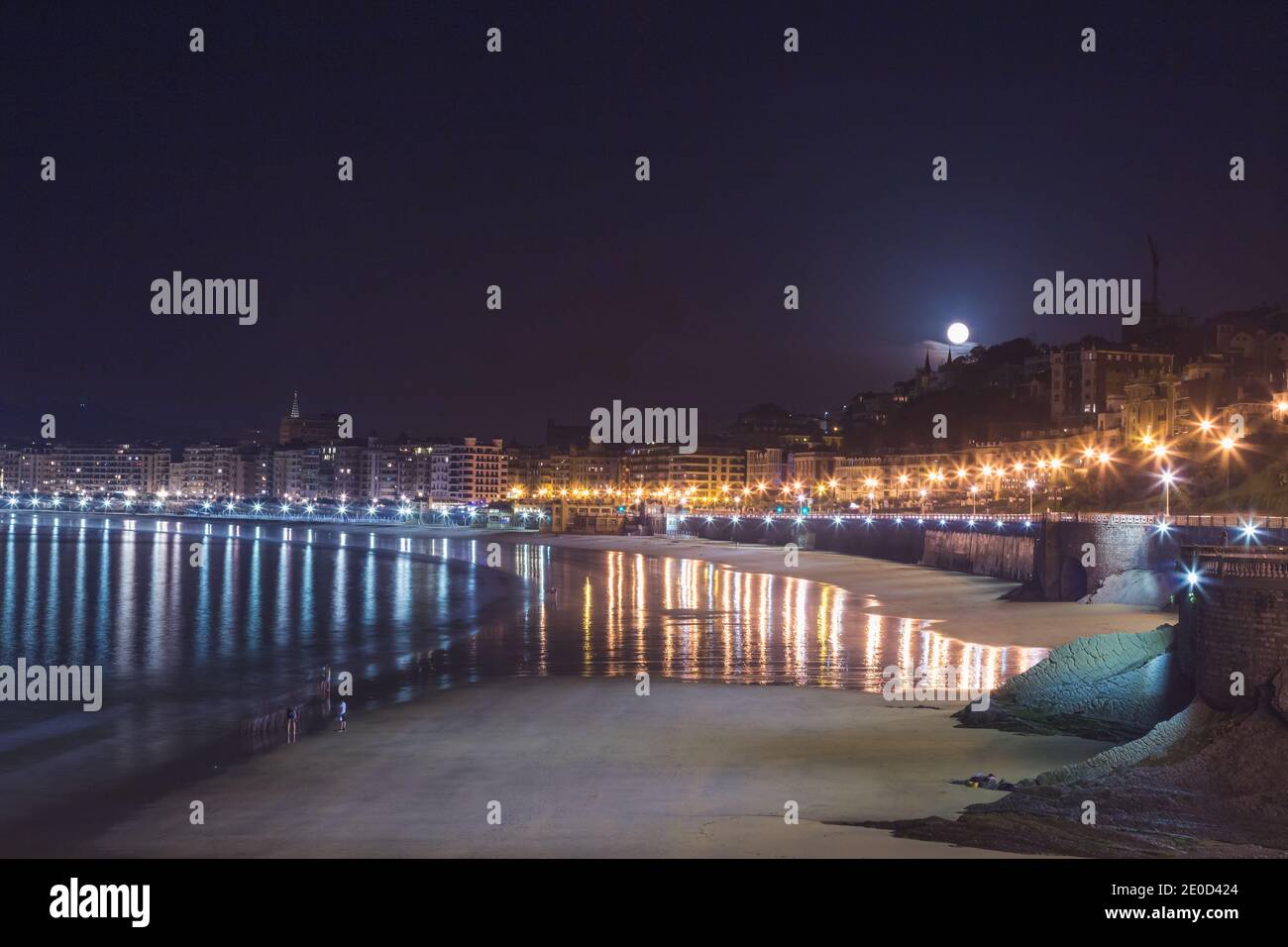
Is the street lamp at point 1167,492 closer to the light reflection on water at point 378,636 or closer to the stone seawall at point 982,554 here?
the stone seawall at point 982,554

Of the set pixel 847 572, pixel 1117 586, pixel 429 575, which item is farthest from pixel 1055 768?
pixel 429 575

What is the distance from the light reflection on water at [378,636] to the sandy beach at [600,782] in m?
3.65

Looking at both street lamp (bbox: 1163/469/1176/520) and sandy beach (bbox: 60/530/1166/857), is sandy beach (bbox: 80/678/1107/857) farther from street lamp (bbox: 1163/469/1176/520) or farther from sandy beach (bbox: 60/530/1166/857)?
street lamp (bbox: 1163/469/1176/520)

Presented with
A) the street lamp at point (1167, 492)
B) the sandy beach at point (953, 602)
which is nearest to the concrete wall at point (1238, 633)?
the sandy beach at point (953, 602)

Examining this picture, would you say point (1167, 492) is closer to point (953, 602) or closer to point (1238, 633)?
point (953, 602)

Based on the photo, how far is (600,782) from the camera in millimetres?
19109

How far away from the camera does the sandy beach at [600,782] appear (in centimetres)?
1550

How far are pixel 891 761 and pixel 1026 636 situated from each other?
18.0 meters

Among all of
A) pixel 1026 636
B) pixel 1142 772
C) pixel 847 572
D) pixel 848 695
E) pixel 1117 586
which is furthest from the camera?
Answer: pixel 847 572

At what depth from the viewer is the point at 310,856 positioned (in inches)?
587

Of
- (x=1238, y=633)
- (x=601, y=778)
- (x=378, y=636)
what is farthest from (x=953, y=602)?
(x=601, y=778)

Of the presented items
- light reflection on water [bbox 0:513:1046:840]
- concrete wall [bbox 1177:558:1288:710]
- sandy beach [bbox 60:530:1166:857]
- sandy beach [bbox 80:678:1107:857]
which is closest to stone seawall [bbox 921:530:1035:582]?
light reflection on water [bbox 0:513:1046:840]

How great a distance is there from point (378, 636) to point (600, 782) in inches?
1012
